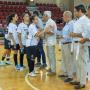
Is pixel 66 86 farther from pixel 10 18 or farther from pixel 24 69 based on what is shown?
pixel 10 18

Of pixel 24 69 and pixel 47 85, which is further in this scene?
pixel 24 69

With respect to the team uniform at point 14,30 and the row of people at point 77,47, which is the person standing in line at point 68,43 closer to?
the row of people at point 77,47

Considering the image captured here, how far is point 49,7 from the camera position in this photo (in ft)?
91.6

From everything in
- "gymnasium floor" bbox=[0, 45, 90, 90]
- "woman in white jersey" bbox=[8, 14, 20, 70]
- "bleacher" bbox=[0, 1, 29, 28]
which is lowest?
"gymnasium floor" bbox=[0, 45, 90, 90]

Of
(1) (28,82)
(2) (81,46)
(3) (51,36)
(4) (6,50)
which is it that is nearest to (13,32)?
(3) (51,36)

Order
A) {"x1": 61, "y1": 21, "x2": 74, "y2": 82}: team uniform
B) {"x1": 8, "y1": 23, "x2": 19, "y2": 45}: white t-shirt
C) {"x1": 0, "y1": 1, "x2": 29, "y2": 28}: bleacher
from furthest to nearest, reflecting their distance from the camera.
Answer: {"x1": 0, "y1": 1, "x2": 29, "y2": 28}: bleacher < {"x1": 8, "y1": 23, "x2": 19, "y2": 45}: white t-shirt < {"x1": 61, "y1": 21, "x2": 74, "y2": 82}: team uniform

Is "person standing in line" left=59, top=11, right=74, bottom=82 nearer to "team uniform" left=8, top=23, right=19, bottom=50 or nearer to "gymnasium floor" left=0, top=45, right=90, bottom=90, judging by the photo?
"gymnasium floor" left=0, top=45, right=90, bottom=90

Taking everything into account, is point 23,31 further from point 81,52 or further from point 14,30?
point 81,52

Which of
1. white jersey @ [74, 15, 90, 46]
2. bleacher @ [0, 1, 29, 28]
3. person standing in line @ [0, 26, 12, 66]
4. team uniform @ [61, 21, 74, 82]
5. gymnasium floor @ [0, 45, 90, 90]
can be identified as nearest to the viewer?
white jersey @ [74, 15, 90, 46]

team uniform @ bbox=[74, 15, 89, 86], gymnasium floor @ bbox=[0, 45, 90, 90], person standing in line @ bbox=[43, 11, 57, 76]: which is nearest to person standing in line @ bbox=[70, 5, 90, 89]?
team uniform @ bbox=[74, 15, 89, 86]

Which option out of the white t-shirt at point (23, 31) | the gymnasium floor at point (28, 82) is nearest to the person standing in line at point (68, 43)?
the gymnasium floor at point (28, 82)

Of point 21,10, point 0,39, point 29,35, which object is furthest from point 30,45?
point 21,10

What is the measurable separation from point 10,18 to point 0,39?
10854 mm

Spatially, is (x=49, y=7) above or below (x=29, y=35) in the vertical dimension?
above
